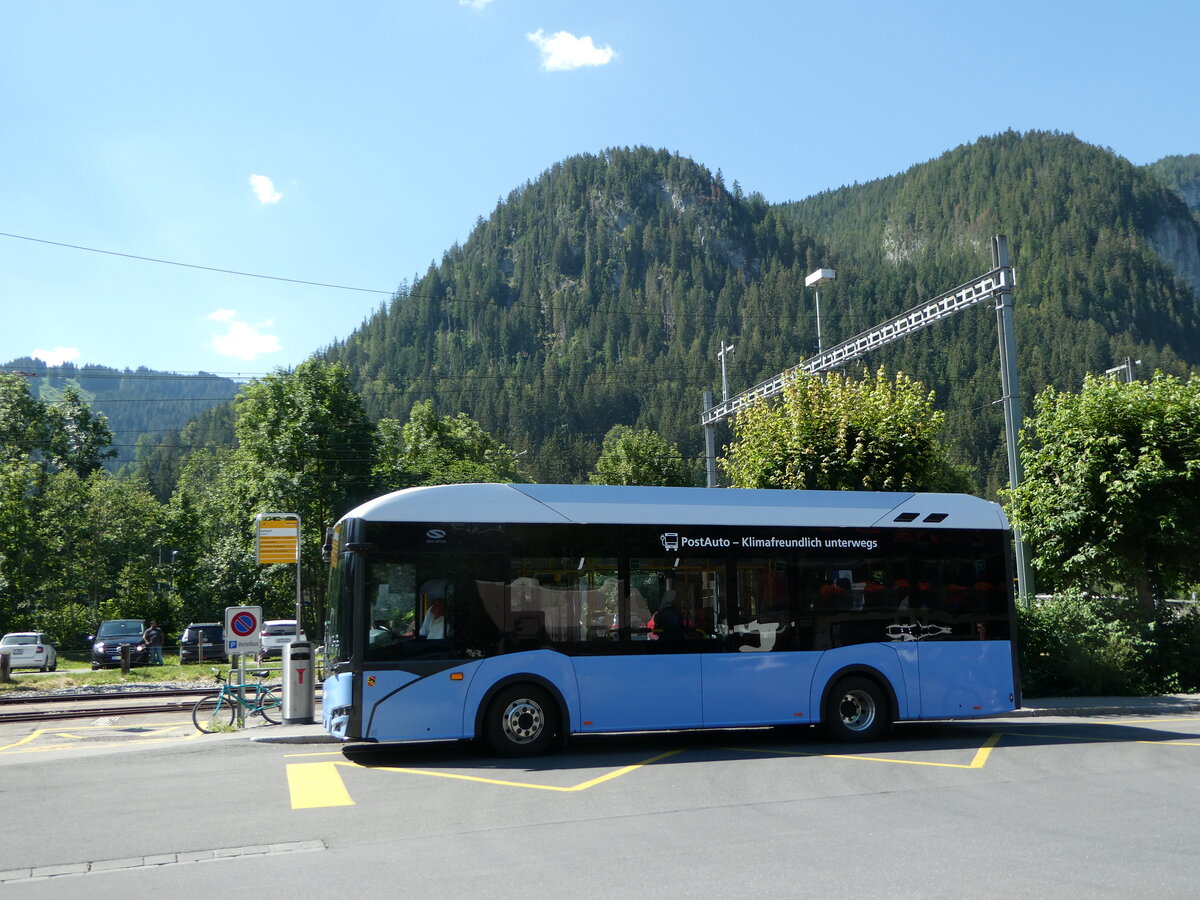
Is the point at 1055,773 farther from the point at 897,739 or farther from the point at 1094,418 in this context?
the point at 1094,418

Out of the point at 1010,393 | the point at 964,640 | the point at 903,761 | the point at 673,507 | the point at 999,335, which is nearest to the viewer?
the point at 903,761

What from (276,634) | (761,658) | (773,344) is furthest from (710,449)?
(773,344)

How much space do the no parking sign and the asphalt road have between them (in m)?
2.54

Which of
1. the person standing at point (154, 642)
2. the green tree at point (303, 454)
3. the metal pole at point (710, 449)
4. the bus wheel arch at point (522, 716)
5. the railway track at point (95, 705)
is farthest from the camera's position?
the green tree at point (303, 454)

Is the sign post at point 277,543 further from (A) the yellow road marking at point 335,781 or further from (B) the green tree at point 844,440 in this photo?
(B) the green tree at point 844,440

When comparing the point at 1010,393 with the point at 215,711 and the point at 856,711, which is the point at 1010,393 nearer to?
the point at 856,711

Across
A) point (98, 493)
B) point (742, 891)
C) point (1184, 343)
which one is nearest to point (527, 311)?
point (1184, 343)

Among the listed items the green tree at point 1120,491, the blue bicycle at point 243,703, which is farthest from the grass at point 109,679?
the green tree at point 1120,491

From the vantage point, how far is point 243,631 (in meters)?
16.1

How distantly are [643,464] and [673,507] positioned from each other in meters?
74.8

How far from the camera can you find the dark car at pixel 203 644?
38.8 meters

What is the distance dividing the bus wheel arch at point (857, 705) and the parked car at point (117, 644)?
97.9 ft

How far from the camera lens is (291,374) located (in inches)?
2077

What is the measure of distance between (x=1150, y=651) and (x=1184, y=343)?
17264 centimetres
